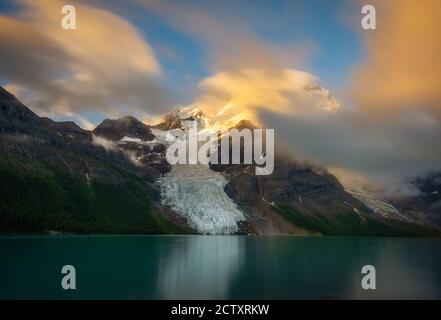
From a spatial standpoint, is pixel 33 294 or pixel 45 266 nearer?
pixel 33 294

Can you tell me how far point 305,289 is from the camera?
7094cm

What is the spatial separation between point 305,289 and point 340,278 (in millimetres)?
17457

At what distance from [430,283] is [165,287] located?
165ft

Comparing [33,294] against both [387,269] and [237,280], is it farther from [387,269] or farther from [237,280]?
[387,269]

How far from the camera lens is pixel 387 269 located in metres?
108

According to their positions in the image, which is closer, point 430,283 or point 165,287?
point 165,287
